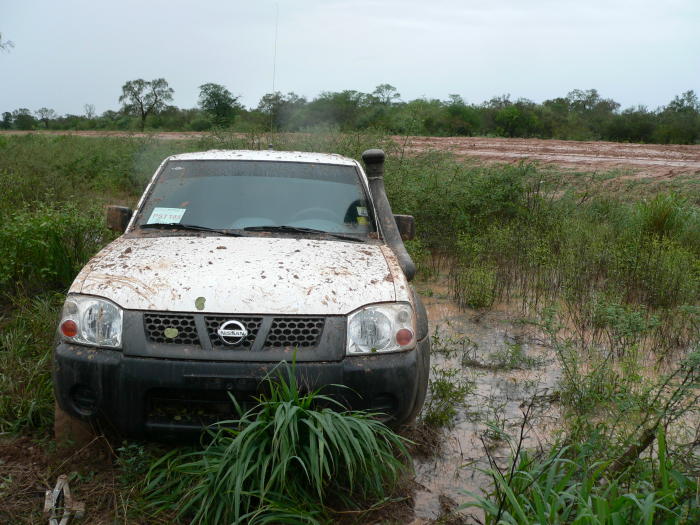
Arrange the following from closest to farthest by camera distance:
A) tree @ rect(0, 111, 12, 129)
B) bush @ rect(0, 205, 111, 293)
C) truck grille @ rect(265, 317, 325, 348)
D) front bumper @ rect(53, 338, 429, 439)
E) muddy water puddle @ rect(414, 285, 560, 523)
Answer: front bumper @ rect(53, 338, 429, 439) < truck grille @ rect(265, 317, 325, 348) < muddy water puddle @ rect(414, 285, 560, 523) < bush @ rect(0, 205, 111, 293) < tree @ rect(0, 111, 12, 129)

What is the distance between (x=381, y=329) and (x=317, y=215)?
1.23 meters

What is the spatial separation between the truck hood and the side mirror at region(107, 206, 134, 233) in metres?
0.54

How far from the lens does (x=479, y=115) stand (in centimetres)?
4122

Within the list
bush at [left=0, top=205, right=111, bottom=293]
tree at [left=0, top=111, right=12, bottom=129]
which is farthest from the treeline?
bush at [left=0, top=205, right=111, bottom=293]

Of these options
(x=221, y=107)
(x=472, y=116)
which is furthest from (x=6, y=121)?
(x=221, y=107)

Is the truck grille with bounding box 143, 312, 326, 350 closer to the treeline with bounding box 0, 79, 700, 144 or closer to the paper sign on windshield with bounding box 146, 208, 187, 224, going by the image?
the paper sign on windshield with bounding box 146, 208, 187, 224

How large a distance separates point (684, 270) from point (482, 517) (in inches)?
184

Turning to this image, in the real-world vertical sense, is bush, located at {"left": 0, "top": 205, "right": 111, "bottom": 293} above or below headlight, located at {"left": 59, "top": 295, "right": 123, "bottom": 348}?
below

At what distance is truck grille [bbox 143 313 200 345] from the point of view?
2.74 m

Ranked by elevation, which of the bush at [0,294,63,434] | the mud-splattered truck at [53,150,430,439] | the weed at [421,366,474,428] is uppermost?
the mud-splattered truck at [53,150,430,439]

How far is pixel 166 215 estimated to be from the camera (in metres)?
3.79

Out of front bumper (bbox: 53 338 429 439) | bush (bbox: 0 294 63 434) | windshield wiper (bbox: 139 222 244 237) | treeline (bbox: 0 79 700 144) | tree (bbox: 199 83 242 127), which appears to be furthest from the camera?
treeline (bbox: 0 79 700 144)

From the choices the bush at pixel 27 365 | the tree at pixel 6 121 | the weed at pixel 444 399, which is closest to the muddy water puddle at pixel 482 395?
the weed at pixel 444 399

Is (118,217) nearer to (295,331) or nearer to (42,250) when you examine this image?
(295,331)
